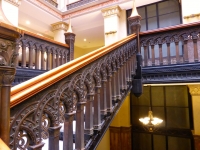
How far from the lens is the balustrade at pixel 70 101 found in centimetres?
75

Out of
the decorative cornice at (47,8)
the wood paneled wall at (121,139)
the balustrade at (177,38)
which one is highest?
the decorative cornice at (47,8)

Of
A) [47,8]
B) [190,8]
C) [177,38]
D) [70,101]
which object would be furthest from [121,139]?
[47,8]

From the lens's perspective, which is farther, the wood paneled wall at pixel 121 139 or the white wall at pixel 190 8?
the wood paneled wall at pixel 121 139

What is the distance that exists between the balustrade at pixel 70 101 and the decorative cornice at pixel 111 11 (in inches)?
144

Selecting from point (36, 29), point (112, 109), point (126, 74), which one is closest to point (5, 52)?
point (112, 109)

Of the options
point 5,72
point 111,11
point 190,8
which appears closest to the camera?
point 5,72

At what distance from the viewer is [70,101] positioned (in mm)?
1062

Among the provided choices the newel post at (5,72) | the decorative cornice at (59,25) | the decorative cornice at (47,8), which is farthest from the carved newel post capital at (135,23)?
the decorative cornice at (59,25)

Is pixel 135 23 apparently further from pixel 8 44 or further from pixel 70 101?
pixel 8 44

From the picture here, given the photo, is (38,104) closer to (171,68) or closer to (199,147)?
(171,68)

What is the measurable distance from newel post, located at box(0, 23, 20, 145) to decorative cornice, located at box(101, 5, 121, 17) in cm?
515

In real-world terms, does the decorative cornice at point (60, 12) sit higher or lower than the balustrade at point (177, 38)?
higher

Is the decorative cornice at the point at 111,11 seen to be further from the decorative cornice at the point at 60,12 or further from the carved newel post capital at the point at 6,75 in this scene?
the carved newel post capital at the point at 6,75

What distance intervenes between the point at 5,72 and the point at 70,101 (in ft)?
1.70
